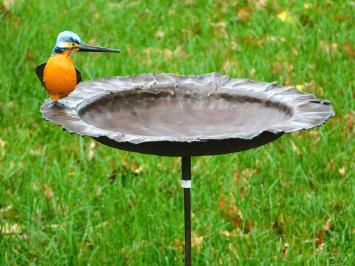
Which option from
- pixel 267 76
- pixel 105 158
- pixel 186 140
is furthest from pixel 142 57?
pixel 186 140

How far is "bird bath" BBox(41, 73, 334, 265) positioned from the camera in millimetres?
2820

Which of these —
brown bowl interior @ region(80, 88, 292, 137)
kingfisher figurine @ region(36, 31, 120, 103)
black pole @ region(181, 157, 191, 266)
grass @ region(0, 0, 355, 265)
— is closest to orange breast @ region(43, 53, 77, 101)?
kingfisher figurine @ region(36, 31, 120, 103)

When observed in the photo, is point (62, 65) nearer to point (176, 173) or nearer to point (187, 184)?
point (187, 184)

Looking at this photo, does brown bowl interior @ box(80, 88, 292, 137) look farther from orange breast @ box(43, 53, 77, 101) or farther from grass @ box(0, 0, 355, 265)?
grass @ box(0, 0, 355, 265)

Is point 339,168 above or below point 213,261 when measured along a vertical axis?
above

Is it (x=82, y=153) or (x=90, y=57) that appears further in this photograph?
(x=90, y=57)

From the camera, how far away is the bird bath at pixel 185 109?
2820 millimetres

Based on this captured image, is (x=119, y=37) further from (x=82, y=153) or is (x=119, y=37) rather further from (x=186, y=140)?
(x=186, y=140)

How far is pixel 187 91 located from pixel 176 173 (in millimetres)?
1330

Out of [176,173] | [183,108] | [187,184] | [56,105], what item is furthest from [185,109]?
[176,173]

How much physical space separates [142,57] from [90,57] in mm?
357

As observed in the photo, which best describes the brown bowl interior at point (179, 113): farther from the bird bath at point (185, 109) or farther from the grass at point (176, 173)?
the grass at point (176, 173)

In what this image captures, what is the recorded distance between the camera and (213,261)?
3781mm

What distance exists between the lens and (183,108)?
3.21 metres
